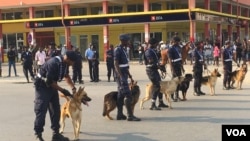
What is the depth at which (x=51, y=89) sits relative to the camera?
A: 7.89m

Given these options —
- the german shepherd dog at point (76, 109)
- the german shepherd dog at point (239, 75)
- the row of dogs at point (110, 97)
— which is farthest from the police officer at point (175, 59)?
the german shepherd dog at point (76, 109)

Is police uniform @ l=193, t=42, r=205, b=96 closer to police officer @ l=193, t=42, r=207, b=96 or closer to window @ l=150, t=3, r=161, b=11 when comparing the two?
police officer @ l=193, t=42, r=207, b=96

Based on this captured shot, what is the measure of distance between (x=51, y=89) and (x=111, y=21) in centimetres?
2889

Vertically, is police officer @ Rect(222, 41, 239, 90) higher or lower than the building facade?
lower

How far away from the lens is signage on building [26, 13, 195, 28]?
109 feet

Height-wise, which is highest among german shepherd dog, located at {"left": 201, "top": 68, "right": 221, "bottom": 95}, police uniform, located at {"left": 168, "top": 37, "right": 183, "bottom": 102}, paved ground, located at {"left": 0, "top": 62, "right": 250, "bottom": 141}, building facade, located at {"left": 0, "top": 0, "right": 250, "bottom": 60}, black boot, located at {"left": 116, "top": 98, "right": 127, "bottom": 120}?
building facade, located at {"left": 0, "top": 0, "right": 250, "bottom": 60}

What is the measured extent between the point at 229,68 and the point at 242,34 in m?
36.8

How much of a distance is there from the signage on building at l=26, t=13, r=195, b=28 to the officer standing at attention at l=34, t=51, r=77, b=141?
2562cm

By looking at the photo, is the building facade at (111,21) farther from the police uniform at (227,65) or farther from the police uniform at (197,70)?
the police uniform at (197,70)

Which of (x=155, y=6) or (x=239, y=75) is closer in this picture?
(x=239, y=75)

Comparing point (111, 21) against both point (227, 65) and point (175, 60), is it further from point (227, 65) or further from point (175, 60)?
point (175, 60)

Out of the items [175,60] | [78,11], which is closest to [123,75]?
[175,60]

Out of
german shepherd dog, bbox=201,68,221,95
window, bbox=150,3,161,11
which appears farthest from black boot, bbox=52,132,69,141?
Answer: window, bbox=150,3,161,11

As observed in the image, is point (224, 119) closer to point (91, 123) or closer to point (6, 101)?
point (91, 123)
